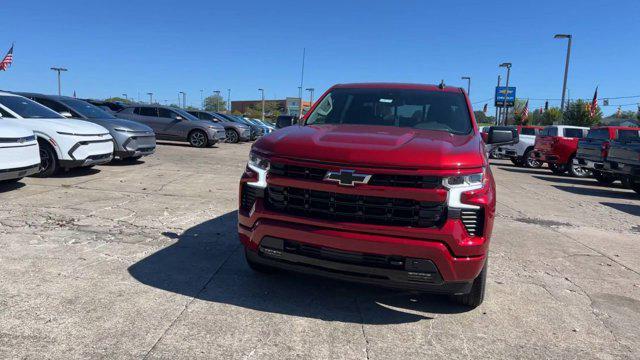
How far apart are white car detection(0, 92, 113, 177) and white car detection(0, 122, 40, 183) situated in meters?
0.99

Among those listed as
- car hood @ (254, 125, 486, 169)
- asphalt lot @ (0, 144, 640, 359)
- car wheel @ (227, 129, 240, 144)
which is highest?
car hood @ (254, 125, 486, 169)

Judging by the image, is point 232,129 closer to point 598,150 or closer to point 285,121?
point 598,150

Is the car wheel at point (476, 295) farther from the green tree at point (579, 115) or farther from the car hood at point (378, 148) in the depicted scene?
the green tree at point (579, 115)

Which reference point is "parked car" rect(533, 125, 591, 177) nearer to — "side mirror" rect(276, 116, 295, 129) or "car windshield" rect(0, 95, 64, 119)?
"side mirror" rect(276, 116, 295, 129)

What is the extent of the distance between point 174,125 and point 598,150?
14.8m

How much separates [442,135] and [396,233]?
1188 millimetres

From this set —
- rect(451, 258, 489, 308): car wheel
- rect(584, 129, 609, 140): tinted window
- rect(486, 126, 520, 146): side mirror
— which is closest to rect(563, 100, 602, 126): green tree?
rect(584, 129, 609, 140): tinted window

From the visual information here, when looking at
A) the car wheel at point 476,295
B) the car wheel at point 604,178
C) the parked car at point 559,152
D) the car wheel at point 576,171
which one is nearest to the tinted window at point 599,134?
the parked car at point 559,152

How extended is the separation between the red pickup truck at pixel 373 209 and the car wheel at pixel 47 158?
6.39 m

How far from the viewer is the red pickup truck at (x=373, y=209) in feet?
10.0

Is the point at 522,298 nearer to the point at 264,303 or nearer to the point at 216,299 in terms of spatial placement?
the point at 264,303

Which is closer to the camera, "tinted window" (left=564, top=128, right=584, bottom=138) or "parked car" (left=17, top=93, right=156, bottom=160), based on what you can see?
"parked car" (left=17, top=93, right=156, bottom=160)

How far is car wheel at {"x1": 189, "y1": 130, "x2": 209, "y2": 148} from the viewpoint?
18.4 meters

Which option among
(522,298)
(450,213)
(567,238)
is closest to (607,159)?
(567,238)
